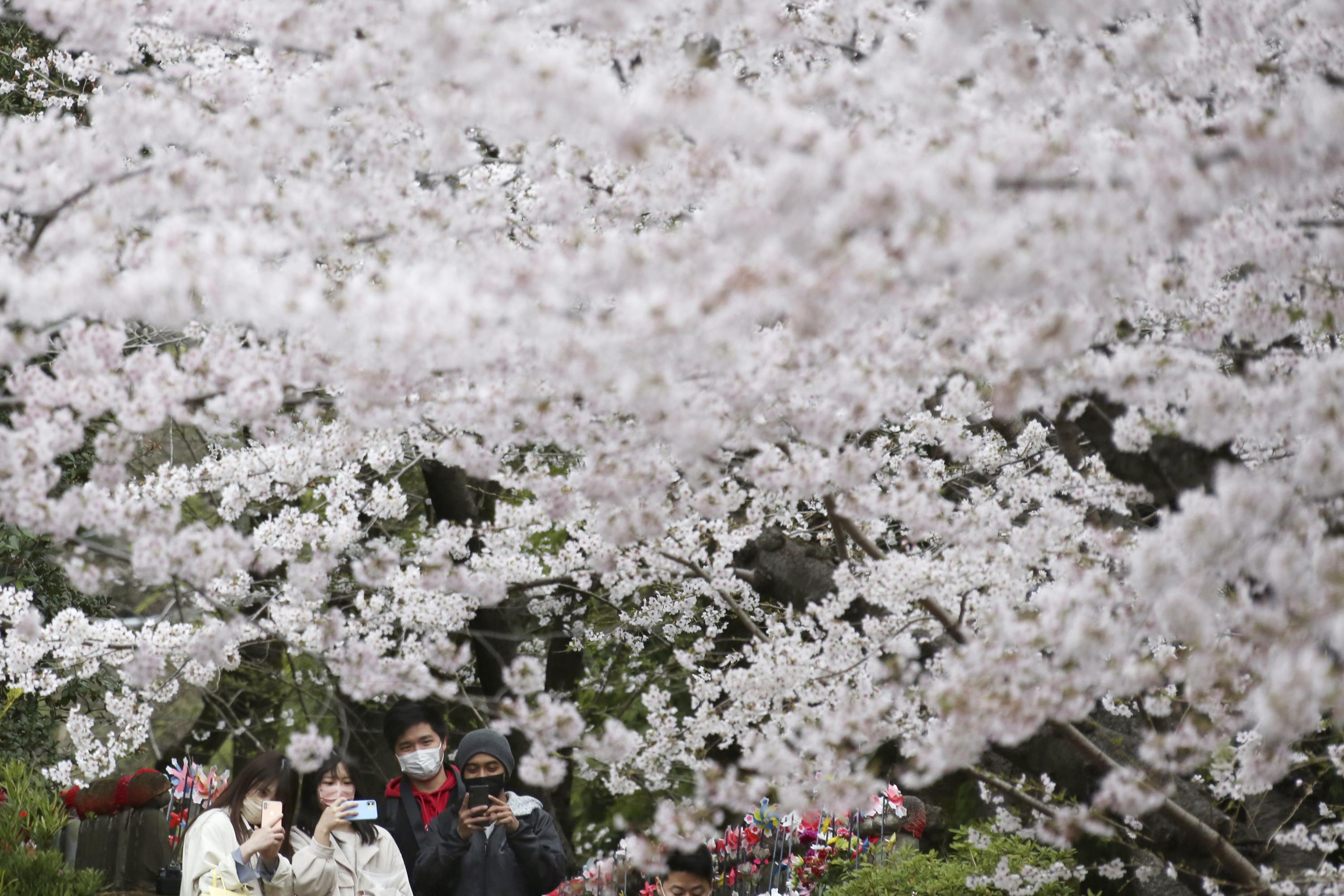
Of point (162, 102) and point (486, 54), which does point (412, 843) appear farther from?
point (486, 54)

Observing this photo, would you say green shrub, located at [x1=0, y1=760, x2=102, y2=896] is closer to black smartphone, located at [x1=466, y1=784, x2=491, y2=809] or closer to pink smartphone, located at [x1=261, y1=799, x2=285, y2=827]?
pink smartphone, located at [x1=261, y1=799, x2=285, y2=827]

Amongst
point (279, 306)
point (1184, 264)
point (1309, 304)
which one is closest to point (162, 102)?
point (279, 306)

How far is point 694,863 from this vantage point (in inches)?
185

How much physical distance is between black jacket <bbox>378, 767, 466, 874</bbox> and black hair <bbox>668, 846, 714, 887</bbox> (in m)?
0.90

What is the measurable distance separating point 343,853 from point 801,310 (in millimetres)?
3189

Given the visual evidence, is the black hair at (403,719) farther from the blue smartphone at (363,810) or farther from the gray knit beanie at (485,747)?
the blue smartphone at (363,810)

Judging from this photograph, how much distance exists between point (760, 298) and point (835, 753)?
7.19 feet

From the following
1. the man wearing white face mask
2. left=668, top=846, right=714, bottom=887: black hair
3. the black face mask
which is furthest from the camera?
the man wearing white face mask

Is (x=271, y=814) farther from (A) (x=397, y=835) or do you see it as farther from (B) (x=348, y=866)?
(A) (x=397, y=835)

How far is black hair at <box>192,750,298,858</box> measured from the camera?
425 centimetres

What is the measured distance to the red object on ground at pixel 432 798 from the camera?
16.2 feet

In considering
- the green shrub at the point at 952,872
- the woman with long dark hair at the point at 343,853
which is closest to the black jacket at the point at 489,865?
the woman with long dark hair at the point at 343,853

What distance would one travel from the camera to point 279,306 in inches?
96.9

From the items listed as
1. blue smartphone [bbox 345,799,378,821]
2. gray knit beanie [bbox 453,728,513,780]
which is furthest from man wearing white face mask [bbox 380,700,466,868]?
blue smartphone [bbox 345,799,378,821]
